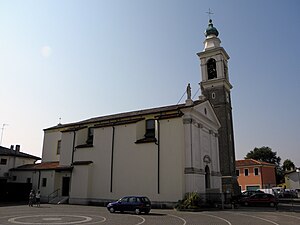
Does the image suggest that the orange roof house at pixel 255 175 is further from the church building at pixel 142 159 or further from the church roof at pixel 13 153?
the church roof at pixel 13 153


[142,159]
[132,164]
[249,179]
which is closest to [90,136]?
[132,164]

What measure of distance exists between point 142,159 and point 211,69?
69.8 feet

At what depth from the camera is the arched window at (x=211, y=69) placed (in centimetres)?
4322

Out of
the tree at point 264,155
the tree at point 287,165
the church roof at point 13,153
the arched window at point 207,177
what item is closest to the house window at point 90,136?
the church roof at point 13,153

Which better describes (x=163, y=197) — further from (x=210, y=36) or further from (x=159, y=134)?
(x=210, y=36)

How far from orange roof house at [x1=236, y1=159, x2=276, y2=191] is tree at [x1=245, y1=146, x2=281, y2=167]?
2655cm

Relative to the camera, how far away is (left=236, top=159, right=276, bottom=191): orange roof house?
5584 cm

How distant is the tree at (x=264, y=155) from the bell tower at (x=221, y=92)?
4817 cm

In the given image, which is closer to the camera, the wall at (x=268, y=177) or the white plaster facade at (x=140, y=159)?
the white plaster facade at (x=140, y=159)

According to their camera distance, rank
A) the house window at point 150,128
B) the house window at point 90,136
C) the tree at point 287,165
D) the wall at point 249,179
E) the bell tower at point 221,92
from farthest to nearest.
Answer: the tree at point 287,165 → the wall at point 249,179 → the bell tower at point 221,92 → the house window at point 90,136 → the house window at point 150,128

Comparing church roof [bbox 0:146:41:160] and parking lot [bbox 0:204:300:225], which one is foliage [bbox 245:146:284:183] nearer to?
church roof [bbox 0:146:41:160]

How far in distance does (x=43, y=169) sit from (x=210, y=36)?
31.7 metres

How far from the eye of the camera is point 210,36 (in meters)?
45.8

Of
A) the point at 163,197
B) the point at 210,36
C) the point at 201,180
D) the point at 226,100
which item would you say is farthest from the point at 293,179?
the point at 163,197
